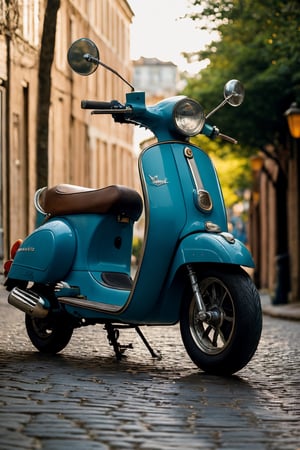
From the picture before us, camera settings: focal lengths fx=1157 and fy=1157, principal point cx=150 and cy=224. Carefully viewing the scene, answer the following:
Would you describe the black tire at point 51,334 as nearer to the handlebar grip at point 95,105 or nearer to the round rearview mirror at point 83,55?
the handlebar grip at point 95,105

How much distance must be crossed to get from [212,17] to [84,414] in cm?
1492

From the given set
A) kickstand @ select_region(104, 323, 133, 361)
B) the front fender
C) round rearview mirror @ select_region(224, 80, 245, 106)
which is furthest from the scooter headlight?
kickstand @ select_region(104, 323, 133, 361)

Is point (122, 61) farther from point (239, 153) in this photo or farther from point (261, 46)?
point (239, 153)

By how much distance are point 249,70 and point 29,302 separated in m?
15.9

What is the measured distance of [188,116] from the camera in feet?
23.7

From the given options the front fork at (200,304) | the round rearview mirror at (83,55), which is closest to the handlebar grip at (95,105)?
the round rearview mirror at (83,55)

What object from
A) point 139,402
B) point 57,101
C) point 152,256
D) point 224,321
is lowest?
point 139,402

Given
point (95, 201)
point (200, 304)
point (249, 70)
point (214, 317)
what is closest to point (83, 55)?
point (95, 201)

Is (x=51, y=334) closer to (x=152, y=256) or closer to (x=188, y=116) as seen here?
(x=152, y=256)

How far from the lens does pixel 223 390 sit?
241 inches

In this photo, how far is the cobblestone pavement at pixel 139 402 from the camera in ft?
14.9

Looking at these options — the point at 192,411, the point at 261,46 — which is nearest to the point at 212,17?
the point at 261,46

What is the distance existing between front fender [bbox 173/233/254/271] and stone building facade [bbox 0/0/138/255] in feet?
15.7

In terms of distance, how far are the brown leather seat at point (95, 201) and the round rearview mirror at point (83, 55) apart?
2.58 ft
